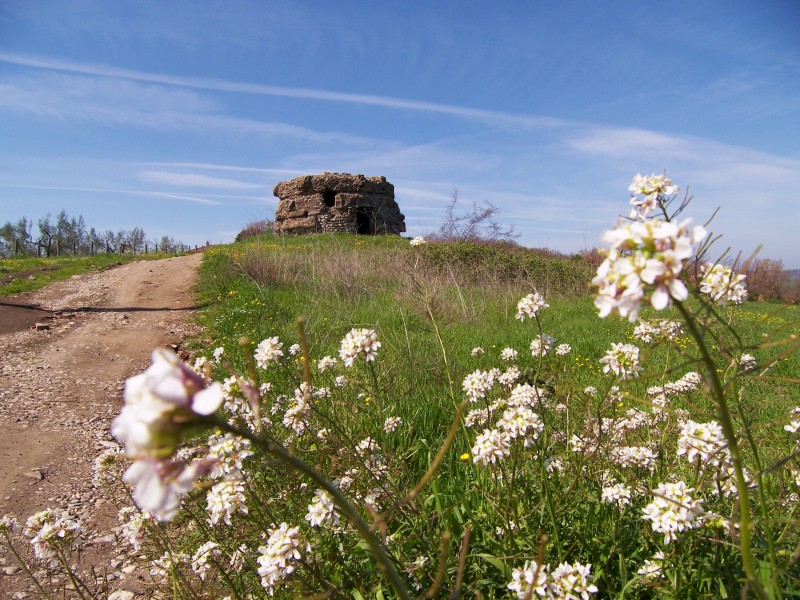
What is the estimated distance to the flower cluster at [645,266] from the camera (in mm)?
814

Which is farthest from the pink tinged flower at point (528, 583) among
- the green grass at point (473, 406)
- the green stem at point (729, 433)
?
the green stem at point (729, 433)

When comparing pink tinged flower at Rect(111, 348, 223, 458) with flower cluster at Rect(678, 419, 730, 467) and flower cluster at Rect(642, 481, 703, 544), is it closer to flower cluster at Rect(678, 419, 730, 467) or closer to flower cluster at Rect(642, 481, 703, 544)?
flower cluster at Rect(642, 481, 703, 544)

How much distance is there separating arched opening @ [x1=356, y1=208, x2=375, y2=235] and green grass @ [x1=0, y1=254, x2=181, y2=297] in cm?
1567

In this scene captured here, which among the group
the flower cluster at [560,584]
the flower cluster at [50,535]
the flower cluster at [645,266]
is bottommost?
the flower cluster at [50,535]

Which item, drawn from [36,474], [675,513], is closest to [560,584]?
[675,513]

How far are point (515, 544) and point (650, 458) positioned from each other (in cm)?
87

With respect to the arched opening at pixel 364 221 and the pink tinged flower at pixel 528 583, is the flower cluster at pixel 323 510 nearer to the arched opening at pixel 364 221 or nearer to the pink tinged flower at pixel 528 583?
the pink tinged flower at pixel 528 583

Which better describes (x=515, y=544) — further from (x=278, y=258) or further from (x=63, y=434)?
(x=278, y=258)

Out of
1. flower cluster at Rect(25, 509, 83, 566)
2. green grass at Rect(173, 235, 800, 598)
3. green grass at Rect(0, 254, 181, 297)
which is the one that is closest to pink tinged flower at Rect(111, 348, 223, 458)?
green grass at Rect(173, 235, 800, 598)

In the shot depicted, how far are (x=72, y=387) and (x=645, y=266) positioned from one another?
6.19 m

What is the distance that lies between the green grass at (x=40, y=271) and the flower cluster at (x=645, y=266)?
39.3 ft

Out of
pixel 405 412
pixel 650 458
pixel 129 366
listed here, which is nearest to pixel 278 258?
pixel 129 366

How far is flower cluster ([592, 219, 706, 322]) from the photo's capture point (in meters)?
0.81

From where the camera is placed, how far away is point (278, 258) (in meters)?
12.0
